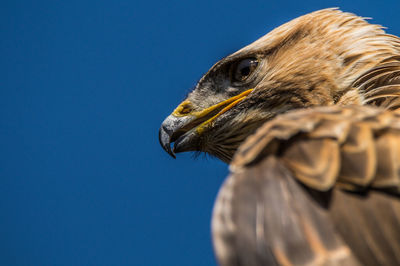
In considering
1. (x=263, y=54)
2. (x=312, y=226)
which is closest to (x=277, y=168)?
(x=312, y=226)

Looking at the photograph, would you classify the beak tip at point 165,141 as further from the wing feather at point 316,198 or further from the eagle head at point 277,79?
the wing feather at point 316,198

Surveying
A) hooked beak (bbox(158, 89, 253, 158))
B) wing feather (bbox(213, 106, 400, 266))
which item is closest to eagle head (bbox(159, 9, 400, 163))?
hooked beak (bbox(158, 89, 253, 158))

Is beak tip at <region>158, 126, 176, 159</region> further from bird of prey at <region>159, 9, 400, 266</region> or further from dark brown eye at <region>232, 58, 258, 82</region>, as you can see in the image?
bird of prey at <region>159, 9, 400, 266</region>

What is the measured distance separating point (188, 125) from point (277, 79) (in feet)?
1.49

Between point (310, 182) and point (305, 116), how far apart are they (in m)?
0.24

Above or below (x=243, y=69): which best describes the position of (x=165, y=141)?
below

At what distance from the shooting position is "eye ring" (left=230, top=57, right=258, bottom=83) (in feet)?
8.07

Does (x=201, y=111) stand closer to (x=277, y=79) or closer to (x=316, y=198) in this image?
(x=277, y=79)

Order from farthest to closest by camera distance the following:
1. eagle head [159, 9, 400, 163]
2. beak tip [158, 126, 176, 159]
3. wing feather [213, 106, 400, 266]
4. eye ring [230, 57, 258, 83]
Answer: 1. eye ring [230, 57, 258, 83]
2. beak tip [158, 126, 176, 159]
3. eagle head [159, 9, 400, 163]
4. wing feather [213, 106, 400, 266]

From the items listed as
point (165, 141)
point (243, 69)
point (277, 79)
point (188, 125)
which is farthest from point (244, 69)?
point (165, 141)

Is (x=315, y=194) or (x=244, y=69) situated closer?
(x=315, y=194)

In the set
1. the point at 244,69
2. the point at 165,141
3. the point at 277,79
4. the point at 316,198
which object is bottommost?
the point at 316,198

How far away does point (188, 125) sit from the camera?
7.89ft

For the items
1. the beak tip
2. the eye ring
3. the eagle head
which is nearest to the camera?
the eagle head
